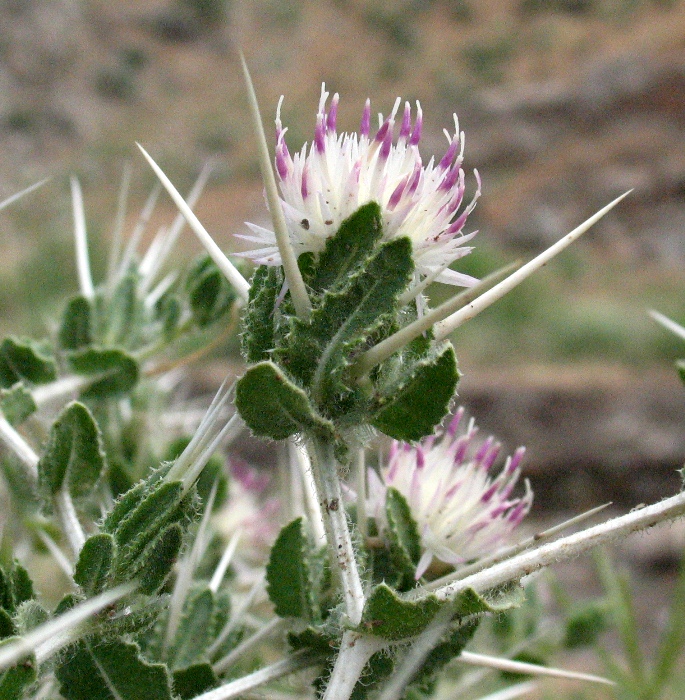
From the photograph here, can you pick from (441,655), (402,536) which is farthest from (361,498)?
(441,655)

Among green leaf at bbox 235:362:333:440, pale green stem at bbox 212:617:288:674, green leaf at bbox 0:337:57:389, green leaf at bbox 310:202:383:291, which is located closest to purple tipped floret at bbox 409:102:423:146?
green leaf at bbox 310:202:383:291

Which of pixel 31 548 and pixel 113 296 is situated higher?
pixel 113 296

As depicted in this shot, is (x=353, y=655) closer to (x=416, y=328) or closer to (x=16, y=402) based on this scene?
(x=416, y=328)

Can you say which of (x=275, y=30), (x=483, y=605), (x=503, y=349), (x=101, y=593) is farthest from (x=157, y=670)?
(x=275, y=30)

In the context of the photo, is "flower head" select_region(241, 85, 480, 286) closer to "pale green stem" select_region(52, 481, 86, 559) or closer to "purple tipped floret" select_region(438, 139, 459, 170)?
"purple tipped floret" select_region(438, 139, 459, 170)

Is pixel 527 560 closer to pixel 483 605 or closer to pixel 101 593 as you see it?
pixel 483 605

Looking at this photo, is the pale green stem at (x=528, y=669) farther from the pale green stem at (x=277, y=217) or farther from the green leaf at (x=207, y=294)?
the green leaf at (x=207, y=294)
